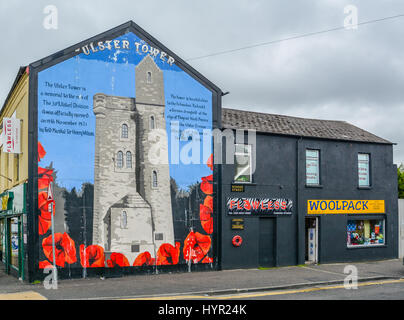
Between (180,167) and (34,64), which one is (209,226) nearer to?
(180,167)

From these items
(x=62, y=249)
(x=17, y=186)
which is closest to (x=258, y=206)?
(x=62, y=249)

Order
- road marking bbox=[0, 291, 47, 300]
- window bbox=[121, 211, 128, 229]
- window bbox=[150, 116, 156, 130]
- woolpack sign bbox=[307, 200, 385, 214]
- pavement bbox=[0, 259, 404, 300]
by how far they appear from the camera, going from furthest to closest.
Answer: woolpack sign bbox=[307, 200, 385, 214] < window bbox=[150, 116, 156, 130] < window bbox=[121, 211, 128, 229] < pavement bbox=[0, 259, 404, 300] < road marking bbox=[0, 291, 47, 300]

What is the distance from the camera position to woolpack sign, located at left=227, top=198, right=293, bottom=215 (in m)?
18.4

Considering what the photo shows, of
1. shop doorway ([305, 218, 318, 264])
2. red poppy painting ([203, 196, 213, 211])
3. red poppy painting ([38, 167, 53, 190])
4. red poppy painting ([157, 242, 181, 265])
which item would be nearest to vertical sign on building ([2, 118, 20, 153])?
red poppy painting ([38, 167, 53, 190])

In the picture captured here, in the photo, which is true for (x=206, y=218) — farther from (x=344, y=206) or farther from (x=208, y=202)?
(x=344, y=206)

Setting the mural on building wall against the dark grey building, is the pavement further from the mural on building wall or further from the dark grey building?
the dark grey building

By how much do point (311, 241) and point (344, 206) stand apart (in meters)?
2.15

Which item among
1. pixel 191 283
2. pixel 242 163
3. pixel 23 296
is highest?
pixel 242 163

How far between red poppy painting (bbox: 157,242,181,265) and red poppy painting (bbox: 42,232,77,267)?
2966 millimetres

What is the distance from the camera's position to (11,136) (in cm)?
1593

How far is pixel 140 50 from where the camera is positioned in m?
17.3

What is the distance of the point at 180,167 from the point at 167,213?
1731 mm

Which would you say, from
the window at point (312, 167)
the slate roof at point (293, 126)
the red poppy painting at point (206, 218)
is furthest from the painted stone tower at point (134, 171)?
the window at point (312, 167)

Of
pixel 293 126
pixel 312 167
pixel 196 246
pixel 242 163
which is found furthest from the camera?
pixel 293 126
